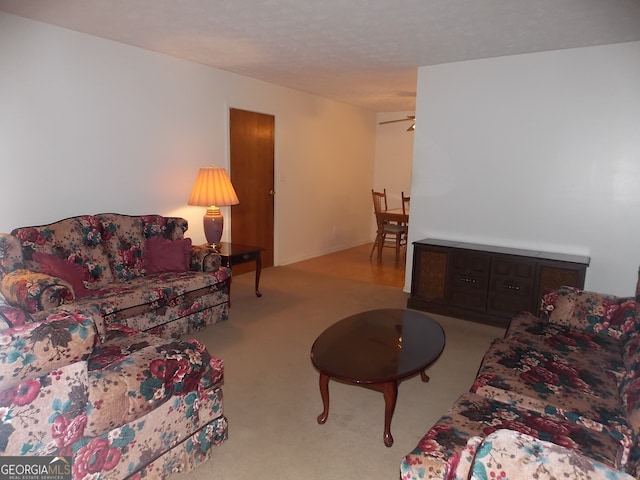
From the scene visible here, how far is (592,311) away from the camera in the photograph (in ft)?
8.32

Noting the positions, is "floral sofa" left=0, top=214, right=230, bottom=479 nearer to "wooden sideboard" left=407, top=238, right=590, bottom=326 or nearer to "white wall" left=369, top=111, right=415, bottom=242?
"wooden sideboard" left=407, top=238, right=590, bottom=326

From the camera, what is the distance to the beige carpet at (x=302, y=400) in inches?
76.4

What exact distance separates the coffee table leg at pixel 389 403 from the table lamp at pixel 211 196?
2555 mm

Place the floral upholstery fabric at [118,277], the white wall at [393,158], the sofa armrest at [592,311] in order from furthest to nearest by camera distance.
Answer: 1. the white wall at [393,158]
2. the floral upholstery fabric at [118,277]
3. the sofa armrest at [592,311]

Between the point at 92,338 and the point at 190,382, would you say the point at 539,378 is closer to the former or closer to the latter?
the point at 190,382

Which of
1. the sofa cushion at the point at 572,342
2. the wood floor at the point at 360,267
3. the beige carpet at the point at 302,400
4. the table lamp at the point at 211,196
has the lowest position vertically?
the beige carpet at the point at 302,400

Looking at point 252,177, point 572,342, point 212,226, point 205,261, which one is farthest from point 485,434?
point 252,177

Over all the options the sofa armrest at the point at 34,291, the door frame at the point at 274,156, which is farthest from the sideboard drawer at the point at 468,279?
the sofa armrest at the point at 34,291

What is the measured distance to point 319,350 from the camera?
2.29m

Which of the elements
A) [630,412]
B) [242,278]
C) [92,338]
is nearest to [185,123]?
[242,278]

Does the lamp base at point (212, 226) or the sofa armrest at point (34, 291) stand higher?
the lamp base at point (212, 226)

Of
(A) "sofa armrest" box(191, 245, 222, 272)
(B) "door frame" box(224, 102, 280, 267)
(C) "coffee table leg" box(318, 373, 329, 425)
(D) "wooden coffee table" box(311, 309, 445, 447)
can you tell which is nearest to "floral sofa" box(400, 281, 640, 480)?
(D) "wooden coffee table" box(311, 309, 445, 447)

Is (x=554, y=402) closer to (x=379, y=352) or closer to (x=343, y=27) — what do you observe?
(x=379, y=352)

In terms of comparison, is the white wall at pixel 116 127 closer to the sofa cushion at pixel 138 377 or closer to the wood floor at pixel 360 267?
the wood floor at pixel 360 267
